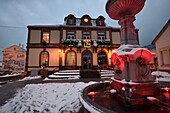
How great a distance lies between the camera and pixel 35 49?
14.4 meters

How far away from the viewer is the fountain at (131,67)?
99.8 inches

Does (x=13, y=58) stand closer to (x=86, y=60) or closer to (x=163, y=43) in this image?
(x=86, y=60)

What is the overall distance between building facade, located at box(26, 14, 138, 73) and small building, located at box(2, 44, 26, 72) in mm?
25375

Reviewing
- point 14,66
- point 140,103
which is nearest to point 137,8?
point 140,103

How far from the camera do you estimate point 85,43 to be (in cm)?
1452

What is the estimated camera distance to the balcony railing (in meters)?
14.2

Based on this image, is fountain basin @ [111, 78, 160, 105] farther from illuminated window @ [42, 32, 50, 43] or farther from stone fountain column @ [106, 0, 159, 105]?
illuminated window @ [42, 32, 50, 43]

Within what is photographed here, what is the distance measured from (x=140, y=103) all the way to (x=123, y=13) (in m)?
2.98

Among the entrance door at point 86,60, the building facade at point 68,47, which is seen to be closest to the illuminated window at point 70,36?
the building facade at point 68,47

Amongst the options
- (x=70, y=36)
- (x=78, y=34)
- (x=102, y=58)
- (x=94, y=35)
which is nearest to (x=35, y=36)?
(x=70, y=36)

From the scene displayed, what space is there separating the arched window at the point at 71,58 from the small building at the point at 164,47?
1176 centimetres

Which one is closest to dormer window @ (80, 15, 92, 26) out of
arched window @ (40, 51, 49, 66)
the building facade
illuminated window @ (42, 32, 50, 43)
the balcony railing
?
the building facade

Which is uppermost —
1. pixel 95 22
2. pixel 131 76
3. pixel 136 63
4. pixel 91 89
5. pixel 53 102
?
pixel 95 22

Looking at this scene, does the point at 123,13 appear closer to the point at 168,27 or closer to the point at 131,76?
the point at 131,76
